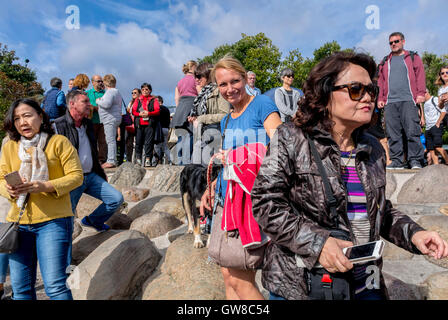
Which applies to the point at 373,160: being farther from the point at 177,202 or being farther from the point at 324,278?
the point at 177,202

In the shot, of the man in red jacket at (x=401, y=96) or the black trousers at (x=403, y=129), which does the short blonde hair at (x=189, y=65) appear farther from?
the black trousers at (x=403, y=129)

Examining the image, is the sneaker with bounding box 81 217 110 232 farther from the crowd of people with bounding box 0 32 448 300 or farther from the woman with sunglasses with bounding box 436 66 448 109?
the woman with sunglasses with bounding box 436 66 448 109

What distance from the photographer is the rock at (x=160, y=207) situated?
6.10 m

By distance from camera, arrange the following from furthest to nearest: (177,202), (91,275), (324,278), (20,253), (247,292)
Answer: (177,202), (91,275), (20,253), (247,292), (324,278)

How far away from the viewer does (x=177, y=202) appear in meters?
6.27

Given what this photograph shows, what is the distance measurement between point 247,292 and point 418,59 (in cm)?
609

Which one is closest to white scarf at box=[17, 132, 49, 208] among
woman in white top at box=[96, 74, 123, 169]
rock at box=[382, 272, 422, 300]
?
rock at box=[382, 272, 422, 300]

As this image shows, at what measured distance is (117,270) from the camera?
3.65 metres

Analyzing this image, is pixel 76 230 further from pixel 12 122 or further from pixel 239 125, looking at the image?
pixel 239 125

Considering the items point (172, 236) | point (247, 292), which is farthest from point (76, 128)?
point (247, 292)

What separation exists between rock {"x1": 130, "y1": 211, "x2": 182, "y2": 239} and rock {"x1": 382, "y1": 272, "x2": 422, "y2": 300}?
3235 millimetres

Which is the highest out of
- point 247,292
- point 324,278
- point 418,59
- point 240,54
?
point 240,54

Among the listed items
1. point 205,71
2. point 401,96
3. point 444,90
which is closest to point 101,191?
point 205,71

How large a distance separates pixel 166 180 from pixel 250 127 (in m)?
5.27
